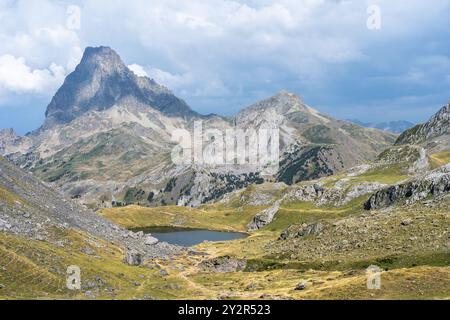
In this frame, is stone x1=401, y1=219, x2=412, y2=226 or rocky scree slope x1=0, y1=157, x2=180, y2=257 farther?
rocky scree slope x1=0, y1=157, x2=180, y2=257

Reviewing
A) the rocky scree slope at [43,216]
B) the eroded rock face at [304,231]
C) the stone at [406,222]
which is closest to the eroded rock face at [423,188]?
the stone at [406,222]

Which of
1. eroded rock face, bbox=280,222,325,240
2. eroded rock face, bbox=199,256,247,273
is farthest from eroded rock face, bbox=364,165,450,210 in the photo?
eroded rock face, bbox=199,256,247,273

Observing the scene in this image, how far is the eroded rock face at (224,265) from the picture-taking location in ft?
481

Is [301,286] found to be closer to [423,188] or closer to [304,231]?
[304,231]

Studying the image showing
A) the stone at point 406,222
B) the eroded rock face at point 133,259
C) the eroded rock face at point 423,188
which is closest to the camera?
the stone at point 406,222

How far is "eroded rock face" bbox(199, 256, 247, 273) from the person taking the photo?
146m

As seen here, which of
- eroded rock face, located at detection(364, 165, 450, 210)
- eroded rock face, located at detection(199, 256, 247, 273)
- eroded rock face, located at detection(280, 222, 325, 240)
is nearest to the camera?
eroded rock face, located at detection(199, 256, 247, 273)

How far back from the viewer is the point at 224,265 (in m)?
149

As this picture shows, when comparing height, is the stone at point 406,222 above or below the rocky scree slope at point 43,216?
below

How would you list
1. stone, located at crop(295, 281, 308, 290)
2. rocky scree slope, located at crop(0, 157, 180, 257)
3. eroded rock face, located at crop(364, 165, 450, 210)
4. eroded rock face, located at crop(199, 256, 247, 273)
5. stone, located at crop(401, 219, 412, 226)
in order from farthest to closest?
eroded rock face, located at crop(364, 165, 450, 210)
eroded rock face, located at crop(199, 256, 247, 273)
rocky scree slope, located at crop(0, 157, 180, 257)
stone, located at crop(401, 219, 412, 226)
stone, located at crop(295, 281, 308, 290)

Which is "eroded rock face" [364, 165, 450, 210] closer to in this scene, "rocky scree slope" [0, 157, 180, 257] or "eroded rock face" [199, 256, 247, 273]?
"eroded rock face" [199, 256, 247, 273]

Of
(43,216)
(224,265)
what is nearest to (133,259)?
(224,265)

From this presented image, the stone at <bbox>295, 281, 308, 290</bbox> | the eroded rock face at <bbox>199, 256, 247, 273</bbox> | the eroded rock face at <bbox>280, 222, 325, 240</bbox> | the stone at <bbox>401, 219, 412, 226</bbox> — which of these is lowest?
the stone at <bbox>295, 281, 308, 290</bbox>

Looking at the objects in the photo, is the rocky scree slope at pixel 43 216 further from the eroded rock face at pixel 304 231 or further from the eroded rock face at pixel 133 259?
the eroded rock face at pixel 304 231
